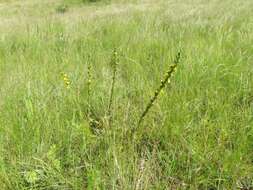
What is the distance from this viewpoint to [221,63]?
253 cm

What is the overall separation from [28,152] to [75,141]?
0.94ft

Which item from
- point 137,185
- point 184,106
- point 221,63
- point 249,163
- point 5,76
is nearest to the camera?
point 137,185

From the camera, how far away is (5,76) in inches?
114

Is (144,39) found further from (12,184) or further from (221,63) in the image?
(12,184)

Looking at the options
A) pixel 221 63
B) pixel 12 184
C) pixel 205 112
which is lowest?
pixel 12 184

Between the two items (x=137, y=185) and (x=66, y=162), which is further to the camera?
(x=66, y=162)

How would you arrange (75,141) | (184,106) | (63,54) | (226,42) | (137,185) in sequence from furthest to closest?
1. (63,54)
2. (226,42)
3. (184,106)
4. (75,141)
5. (137,185)

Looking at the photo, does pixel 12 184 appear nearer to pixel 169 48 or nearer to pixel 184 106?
pixel 184 106

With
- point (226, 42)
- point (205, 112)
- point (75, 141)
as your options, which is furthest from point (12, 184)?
point (226, 42)

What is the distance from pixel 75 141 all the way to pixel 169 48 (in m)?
1.78

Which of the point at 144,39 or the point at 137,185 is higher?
the point at 144,39

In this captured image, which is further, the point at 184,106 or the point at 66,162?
the point at 184,106

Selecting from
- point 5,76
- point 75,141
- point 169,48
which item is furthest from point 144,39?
point 75,141

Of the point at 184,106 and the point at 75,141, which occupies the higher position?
the point at 184,106
